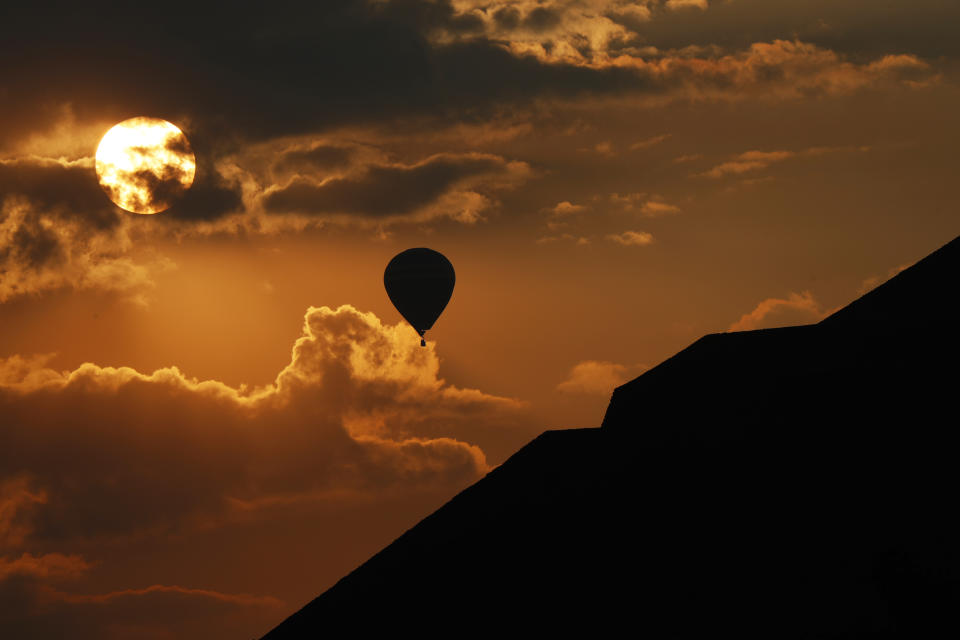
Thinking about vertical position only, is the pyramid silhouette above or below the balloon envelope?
below

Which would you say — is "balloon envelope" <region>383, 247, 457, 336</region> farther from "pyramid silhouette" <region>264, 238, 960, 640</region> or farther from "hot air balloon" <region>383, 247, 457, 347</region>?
"pyramid silhouette" <region>264, 238, 960, 640</region>

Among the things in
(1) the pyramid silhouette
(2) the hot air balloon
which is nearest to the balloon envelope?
(2) the hot air balloon

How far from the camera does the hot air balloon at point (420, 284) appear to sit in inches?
3489

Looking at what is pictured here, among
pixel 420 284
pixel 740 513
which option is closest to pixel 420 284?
pixel 420 284

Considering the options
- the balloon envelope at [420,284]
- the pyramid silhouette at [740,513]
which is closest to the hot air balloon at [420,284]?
the balloon envelope at [420,284]

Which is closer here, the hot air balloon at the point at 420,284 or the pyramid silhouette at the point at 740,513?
the pyramid silhouette at the point at 740,513

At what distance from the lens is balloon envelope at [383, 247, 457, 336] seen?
88625 millimetres

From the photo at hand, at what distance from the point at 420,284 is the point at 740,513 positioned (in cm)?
6531

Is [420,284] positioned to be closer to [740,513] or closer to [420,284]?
[420,284]

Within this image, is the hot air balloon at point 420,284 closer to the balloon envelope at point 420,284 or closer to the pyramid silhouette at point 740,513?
the balloon envelope at point 420,284

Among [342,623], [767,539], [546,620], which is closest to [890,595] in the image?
[767,539]

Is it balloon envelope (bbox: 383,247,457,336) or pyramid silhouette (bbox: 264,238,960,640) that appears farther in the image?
balloon envelope (bbox: 383,247,457,336)

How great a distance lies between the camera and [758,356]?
3083 centimetres

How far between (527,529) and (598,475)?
2746 millimetres
